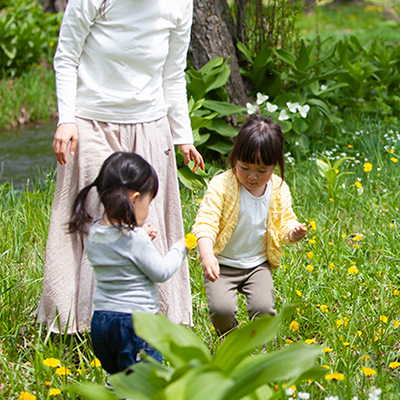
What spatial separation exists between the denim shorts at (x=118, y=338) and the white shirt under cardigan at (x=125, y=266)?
0.02 meters

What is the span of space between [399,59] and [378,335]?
393cm

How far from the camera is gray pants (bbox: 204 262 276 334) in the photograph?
2215mm

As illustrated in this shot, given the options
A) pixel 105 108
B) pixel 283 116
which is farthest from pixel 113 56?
pixel 283 116

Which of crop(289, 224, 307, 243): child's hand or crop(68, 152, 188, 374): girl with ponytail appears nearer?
crop(68, 152, 188, 374): girl with ponytail

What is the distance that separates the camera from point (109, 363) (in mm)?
1775

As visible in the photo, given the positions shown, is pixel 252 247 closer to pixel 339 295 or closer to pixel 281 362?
pixel 339 295

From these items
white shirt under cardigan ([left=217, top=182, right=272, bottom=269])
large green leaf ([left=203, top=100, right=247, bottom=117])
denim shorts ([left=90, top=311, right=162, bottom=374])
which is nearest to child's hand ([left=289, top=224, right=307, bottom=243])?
white shirt under cardigan ([left=217, top=182, right=272, bottom=269])

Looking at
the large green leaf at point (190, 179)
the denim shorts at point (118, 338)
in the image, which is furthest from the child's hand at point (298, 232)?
the large green leaf at point (190, 179)

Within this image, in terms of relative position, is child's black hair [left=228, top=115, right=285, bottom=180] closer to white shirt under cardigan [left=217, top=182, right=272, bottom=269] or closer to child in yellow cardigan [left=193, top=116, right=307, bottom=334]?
child in yellow cardigan [left=193, top=116, right=307, bottom=334]

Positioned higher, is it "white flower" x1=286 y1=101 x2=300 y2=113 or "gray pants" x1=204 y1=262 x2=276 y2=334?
"white flower" x1=286 y1=101 x2=300 y2=113

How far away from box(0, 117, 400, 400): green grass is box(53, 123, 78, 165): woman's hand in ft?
2.15

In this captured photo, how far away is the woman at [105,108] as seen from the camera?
2.17 meters

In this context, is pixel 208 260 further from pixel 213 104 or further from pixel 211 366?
pixel 213 104

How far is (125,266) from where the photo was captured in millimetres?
1680
